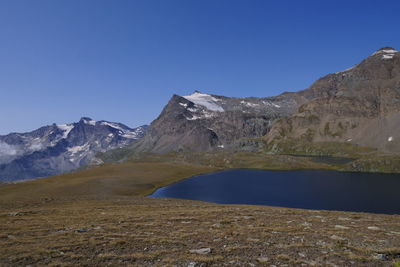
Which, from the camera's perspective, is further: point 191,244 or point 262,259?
point 191,244

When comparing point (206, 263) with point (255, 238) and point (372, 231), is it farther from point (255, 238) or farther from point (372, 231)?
point (372, 231)

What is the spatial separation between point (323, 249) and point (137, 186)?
4283 inches

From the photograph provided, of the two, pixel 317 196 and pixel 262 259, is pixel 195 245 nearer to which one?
pixel 262 259

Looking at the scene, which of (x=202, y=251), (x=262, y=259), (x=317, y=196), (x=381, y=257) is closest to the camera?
(x=262, y=259)

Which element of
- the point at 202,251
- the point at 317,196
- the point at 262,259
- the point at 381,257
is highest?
the point at 202,251

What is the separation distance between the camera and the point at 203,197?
100m

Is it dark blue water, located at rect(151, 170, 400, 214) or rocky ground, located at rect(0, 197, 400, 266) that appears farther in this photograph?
dark blue water, located at rect(151, 170, 400, 214)

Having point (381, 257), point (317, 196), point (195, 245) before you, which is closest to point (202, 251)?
point (195, 245)

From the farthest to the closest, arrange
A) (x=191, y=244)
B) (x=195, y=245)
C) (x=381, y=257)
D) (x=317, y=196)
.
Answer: (x=317, y=196) → (x=191, y=244) → (x=195, y=245) → (x=381, y=257)

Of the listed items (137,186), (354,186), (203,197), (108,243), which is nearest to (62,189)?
(137,186)

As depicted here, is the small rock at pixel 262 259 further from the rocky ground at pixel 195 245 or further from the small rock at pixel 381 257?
the small rock at pixel 381 257

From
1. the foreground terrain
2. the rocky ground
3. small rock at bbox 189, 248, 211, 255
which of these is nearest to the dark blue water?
the foreground terrain

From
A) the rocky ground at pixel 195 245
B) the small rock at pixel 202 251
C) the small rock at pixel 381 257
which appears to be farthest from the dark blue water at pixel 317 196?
the small rock at pixel 202 251

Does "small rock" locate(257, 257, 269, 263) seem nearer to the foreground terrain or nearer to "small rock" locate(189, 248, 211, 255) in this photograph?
the foreground terrain
